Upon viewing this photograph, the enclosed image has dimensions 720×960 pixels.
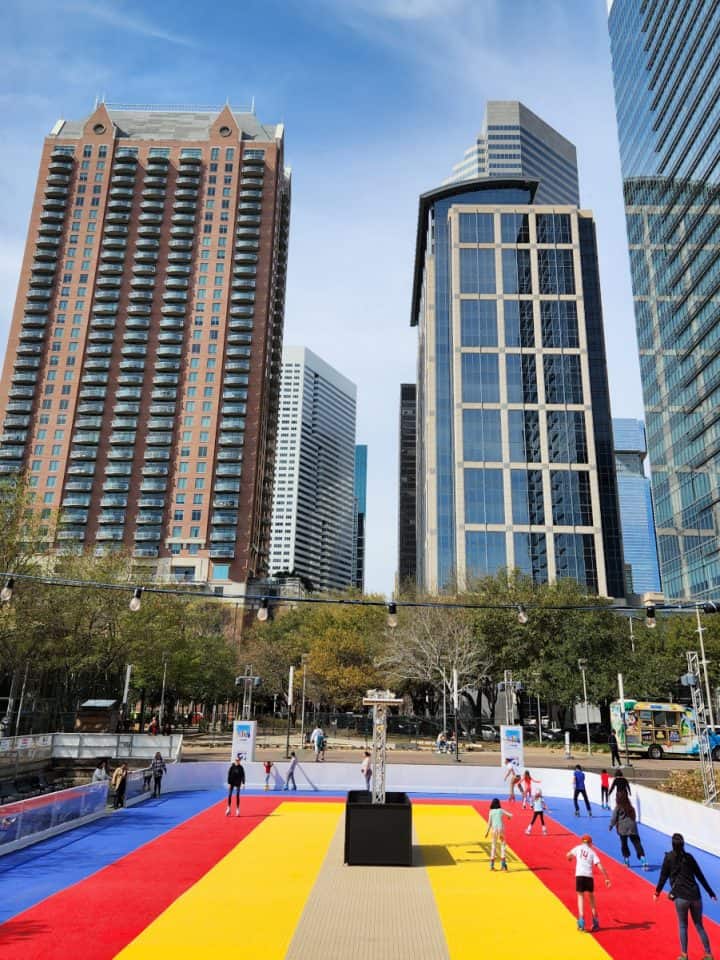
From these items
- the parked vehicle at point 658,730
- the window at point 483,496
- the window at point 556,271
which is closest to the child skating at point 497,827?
the parked vehicle at point 658,730

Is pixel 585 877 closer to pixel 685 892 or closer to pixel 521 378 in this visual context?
pixel 685 892

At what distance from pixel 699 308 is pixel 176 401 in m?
79.7

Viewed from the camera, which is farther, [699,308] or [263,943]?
[699,308]

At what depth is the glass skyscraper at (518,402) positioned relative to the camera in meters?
94.8

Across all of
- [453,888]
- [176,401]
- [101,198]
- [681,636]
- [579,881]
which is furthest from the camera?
[101,198]

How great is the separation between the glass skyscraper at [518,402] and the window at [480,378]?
0.52 feet

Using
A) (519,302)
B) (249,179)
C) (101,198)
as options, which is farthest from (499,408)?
(101,198)

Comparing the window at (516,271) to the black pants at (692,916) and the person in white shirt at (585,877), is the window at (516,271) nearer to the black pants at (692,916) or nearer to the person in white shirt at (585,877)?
the person in white shirt at (585,877)

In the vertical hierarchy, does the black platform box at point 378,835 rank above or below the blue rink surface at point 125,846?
above

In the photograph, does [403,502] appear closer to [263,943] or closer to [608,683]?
[608,683]

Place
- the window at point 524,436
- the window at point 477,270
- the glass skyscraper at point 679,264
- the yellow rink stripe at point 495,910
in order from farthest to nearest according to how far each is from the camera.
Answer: the window at point 477,270 → the window at point 524,436 → the glass skyscraper at point 679,264 → the yellow rink stripe at point 495,910

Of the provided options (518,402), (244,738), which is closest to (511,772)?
(244,738)

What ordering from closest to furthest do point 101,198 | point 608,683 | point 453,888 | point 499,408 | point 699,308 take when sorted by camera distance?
point 453,888 → point 608,683 → point 699,308 → point 499,408 → point 101,198

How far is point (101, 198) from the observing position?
121 meters
